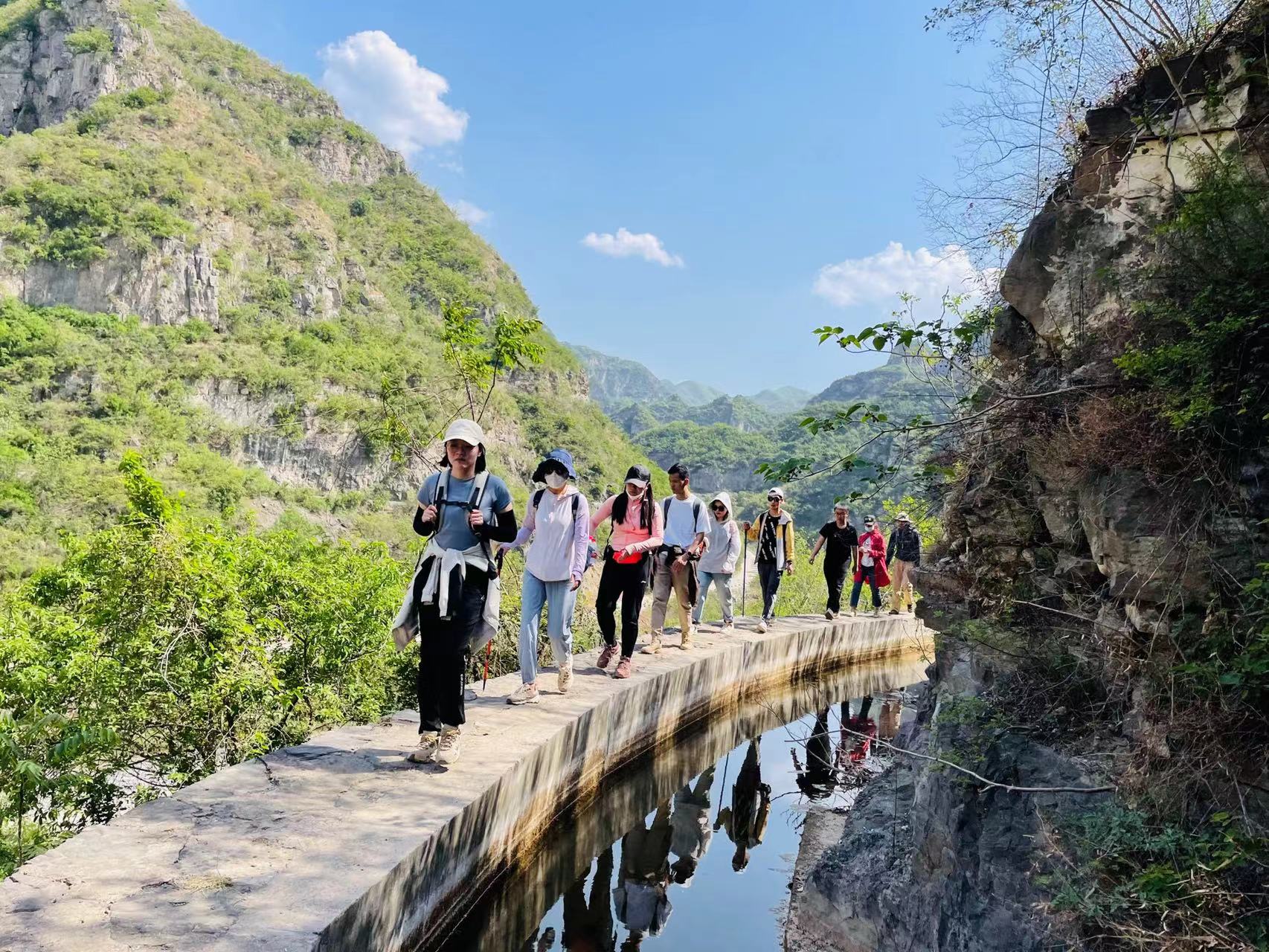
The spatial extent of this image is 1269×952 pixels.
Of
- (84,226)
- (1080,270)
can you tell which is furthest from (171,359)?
(1080,270)

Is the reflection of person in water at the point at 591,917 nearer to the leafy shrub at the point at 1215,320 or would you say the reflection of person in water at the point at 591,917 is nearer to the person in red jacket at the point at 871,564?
the leafy shrub at the point at 1215,320

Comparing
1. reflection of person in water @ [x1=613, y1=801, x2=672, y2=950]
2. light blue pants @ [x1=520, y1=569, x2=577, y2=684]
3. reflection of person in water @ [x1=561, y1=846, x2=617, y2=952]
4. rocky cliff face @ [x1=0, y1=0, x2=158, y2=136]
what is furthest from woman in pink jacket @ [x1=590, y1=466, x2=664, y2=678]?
rocky cliff face @ [x1=0, y1=0, x2=158, y2=136]

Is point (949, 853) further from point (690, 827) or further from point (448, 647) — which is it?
point (690, 827)

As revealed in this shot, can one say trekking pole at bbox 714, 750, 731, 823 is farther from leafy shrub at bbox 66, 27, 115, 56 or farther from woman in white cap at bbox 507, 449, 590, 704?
leafy shrub at bbox 66, 27, 115, 56

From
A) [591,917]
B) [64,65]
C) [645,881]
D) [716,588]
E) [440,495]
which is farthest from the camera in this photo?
[64,65]

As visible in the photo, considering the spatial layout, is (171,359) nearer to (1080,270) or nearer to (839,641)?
(839,641)

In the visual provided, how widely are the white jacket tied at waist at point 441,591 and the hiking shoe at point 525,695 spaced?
1.29 meters

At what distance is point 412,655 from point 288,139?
311ft

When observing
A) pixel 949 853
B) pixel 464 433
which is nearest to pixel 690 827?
pixel 949 853

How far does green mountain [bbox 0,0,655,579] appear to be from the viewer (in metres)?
43.8

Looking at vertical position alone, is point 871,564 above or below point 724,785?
above

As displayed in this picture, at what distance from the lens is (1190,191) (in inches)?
132

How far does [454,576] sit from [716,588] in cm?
542

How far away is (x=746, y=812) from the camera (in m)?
6.78
